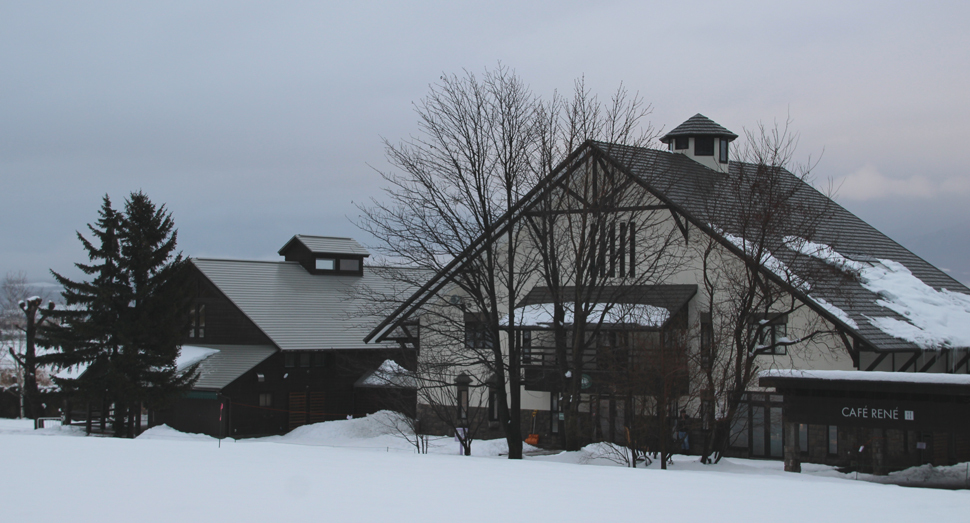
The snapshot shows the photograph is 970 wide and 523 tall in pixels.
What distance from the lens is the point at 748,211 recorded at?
21.5 m

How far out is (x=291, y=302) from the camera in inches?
1644

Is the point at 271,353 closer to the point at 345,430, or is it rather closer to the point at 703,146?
the point at 345,430

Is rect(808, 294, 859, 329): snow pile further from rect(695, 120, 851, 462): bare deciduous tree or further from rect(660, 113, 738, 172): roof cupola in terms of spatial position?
rect(660, 113, 738, 172): roof cupola

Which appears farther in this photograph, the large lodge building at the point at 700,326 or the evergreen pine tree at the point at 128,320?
the evergreen pine tree at the point at 128,320

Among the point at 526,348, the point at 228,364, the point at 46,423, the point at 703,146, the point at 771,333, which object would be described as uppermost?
the point at 703,146

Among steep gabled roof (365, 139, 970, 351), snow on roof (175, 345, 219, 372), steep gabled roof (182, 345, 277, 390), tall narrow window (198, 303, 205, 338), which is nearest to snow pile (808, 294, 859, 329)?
steep gabled roof (365, 139, 970, 351)

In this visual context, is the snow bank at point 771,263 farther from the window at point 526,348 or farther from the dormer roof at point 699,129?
the dormer roof at point 699,129

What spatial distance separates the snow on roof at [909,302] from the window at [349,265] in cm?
2814

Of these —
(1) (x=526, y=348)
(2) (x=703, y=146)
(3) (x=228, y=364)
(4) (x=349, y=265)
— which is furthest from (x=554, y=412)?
(4) (x=349, y=265)

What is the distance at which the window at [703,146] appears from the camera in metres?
32.6

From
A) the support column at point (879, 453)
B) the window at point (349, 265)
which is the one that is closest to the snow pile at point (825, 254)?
the support column at point (879, 453)

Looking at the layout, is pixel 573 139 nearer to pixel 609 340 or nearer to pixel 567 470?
pixel 609 340

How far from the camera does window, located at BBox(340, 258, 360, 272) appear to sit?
47.1 meters

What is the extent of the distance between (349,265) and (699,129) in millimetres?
23294
